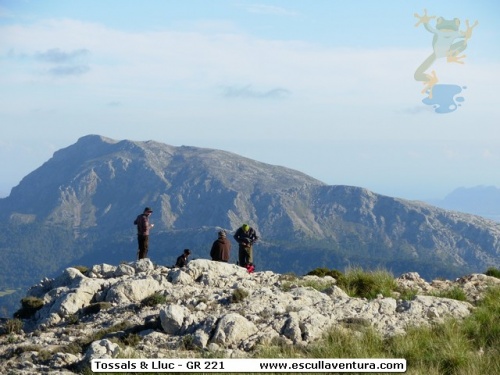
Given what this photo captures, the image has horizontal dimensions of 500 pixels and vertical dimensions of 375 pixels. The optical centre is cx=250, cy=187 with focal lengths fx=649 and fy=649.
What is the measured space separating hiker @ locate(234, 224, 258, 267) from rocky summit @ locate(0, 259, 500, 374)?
12.7 feet

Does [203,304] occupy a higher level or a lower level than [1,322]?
higher

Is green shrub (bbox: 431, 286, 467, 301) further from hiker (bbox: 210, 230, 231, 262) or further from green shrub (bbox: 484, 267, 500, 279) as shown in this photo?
hiker (bbox: 210, 230, 231, 262)

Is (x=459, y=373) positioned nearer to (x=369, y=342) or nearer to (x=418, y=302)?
(x=369, y=342)

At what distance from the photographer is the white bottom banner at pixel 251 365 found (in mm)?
12062

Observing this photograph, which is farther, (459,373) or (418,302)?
(418,302)

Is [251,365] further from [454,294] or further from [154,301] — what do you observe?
Answer: [454,294]

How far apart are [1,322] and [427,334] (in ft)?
48.4

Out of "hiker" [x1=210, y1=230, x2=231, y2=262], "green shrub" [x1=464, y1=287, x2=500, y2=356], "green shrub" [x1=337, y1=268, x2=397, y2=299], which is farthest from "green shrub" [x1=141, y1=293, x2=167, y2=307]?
"green shrub" [x1=464, y1=287, x2=500, y2=356]

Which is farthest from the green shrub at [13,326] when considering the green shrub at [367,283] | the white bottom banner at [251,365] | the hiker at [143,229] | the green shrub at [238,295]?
the green shrub at [367,283]

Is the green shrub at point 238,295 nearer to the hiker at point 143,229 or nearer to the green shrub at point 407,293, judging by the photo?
the green shrub at point 407,293

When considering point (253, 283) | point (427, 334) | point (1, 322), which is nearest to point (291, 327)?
point (427, 334)

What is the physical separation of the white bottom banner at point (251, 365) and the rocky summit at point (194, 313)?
3.60 feet

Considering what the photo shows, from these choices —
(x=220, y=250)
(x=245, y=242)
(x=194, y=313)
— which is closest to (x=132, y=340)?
(x=194, y=313)

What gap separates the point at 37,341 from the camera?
18234 mm
